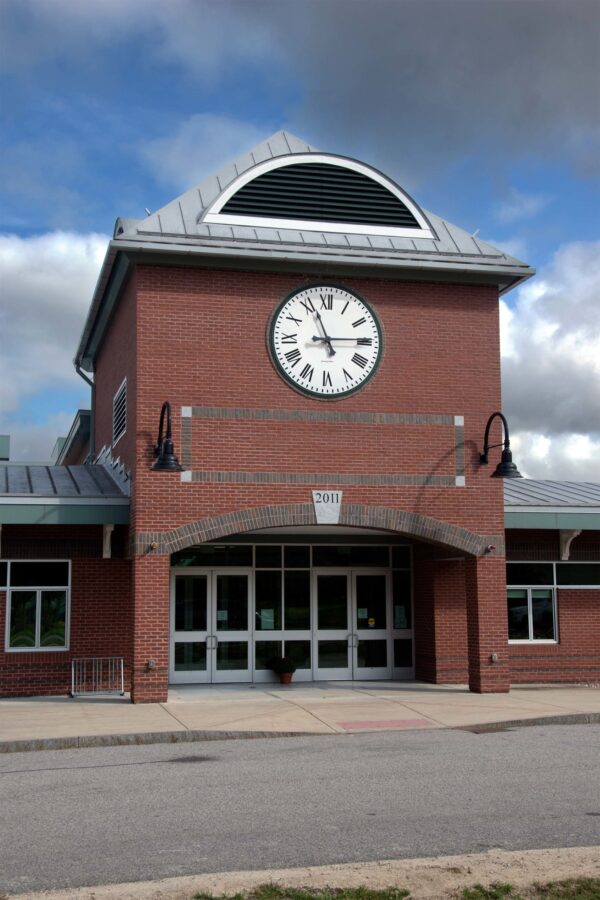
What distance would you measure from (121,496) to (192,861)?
1103cm

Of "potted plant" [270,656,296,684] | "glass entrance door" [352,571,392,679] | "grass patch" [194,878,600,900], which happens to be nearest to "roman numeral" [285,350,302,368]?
"glass entrance door" [352,571,392,679]

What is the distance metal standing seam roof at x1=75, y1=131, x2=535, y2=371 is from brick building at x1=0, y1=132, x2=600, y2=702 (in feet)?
0.15

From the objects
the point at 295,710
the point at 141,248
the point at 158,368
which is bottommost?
the point at 295,710

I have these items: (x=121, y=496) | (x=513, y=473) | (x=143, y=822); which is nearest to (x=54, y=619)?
(x=121, y=496)

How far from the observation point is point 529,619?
20.3m

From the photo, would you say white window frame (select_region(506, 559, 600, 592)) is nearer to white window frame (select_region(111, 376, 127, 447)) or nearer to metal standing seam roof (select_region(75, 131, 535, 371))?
metal standing seam roof (select_region(75, 131, 535, 371))

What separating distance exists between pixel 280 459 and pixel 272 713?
4388 mm

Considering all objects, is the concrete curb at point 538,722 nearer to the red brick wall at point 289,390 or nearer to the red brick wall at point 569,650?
the red brick wall at point 289,390

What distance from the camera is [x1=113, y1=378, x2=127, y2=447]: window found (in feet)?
63.8

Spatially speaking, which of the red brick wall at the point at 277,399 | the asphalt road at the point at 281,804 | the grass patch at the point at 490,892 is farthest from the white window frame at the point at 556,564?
the grass patch at the point at 490,892

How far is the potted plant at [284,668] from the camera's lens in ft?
63.9

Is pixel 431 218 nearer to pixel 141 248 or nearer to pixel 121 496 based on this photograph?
pixel 141 248

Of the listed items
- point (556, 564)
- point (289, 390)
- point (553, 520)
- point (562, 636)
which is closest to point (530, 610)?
point (562, 636)

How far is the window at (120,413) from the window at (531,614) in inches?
333
